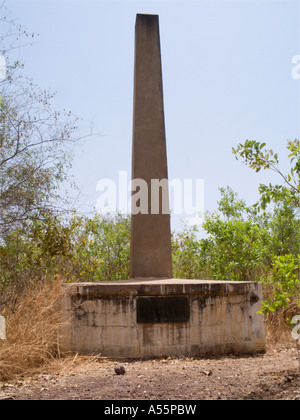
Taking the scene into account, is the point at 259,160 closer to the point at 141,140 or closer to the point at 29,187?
the point at 141,140

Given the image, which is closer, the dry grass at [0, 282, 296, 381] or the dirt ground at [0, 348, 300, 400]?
the dirt ground at [0, 348, 300, 400]

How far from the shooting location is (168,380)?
193 inches

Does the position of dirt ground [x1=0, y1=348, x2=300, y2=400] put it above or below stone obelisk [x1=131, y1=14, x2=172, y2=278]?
below

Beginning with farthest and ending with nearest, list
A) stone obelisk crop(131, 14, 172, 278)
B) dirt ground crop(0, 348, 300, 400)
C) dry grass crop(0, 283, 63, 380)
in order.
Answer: stone obelisk crop(131, 14, 172, 278), dry grass crop(0, 283, 63, 380), dirt ground crop(0, 348, 300, 400)

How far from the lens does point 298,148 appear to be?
5141 mm

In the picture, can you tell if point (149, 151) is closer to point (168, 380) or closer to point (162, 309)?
point (162, 309)

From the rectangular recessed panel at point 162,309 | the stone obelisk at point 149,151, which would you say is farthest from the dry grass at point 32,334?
the stone obelisk at point 149,151

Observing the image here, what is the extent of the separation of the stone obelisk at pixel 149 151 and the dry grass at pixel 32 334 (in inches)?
79.5

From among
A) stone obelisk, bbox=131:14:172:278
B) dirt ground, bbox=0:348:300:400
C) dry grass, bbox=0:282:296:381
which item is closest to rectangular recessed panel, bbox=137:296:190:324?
dirt ground, bbox=0:348:300:400

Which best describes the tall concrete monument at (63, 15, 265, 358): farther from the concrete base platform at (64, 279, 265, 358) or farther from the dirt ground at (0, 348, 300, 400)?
the dirt ground at (0, 348, 300, 400)

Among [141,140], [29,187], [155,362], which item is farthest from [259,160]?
[29,187]

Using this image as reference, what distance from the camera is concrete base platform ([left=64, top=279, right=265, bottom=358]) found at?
664cm

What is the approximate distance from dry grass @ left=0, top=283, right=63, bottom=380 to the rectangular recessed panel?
→ 122cm

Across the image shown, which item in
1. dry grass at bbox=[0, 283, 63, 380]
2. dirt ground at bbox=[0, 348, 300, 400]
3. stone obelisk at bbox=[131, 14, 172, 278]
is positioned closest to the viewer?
dirt ground at bbox=[0, 348, 300, 400]
